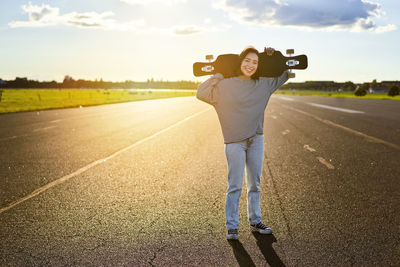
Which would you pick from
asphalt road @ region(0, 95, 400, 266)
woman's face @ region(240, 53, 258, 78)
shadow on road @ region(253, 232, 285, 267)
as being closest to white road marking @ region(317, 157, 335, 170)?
asphalt road @ region(0, 95, 400, 266)

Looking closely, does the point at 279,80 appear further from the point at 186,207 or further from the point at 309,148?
the point at 309,148

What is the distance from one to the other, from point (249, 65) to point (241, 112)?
1.59 ft

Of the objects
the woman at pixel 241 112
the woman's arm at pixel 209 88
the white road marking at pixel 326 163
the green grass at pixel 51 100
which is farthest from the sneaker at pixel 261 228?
the green grass at pixel 51 100

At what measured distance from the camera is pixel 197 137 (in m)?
13.2

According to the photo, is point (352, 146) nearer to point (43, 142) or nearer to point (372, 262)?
point (372, 262)

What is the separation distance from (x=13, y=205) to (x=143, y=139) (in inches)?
297

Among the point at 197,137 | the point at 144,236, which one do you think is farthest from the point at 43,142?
the point at 144,236

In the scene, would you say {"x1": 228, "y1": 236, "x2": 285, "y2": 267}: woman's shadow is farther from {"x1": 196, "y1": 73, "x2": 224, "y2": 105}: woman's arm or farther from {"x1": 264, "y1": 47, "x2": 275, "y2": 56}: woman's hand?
{"x1": 264, "y1": 47, "x2": 275, "y2": 56}: woman's hand

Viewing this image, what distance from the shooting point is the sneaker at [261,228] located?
4.34 meters

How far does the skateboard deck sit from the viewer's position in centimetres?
408

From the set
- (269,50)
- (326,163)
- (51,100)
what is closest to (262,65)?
(269,50)

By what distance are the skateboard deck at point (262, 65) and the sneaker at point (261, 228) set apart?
1622mm

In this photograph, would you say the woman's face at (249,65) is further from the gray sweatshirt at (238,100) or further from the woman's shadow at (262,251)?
the woman's shadow at (262,251)

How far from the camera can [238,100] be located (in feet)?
13.3
